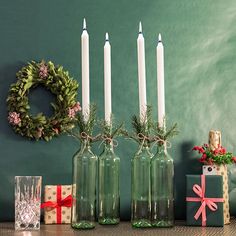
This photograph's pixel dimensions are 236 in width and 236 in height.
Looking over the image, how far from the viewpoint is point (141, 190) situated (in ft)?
5.53

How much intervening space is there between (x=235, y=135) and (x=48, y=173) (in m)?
0.69

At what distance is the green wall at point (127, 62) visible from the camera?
76.4 inches

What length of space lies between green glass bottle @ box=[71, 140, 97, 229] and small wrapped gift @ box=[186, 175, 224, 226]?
1.01 ft

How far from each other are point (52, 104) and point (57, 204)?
36 centimetres

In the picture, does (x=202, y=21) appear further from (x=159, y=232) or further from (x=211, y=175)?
(x=159, y=232)

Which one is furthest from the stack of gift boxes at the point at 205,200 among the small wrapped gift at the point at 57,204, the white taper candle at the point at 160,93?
the small wrapped gift at the point at 57,204

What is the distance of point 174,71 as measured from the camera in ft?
6.68

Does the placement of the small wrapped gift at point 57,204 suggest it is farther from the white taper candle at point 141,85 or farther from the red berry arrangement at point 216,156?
the red berry arrangement at point 216,156

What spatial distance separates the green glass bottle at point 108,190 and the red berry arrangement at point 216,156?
0.36m

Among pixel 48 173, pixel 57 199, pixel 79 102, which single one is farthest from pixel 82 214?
pixel 79 102

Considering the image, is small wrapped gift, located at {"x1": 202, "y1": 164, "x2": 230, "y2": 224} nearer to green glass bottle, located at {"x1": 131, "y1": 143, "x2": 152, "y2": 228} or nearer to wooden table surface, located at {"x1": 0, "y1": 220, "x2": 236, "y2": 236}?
wooden table surface, located at {"x1": 0, "y1": 220, "x2": 236, "y2": 236}

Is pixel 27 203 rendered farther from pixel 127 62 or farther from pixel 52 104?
pixel 127 62

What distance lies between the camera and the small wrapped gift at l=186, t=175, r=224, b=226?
5.59ft

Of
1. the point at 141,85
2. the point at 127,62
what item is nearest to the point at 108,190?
the point at 141,85
